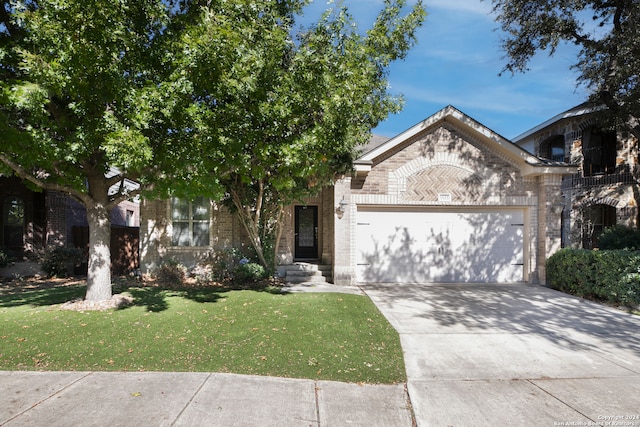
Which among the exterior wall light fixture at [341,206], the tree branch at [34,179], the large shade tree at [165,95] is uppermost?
the large shade tree at [165,95]

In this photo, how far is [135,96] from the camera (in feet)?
19.4

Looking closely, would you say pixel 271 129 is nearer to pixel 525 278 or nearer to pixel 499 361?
pixel 499 361

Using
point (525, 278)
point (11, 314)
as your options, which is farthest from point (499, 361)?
point (11, 314)

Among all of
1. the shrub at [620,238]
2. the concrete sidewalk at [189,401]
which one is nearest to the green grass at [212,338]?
the concrete sidewalk at [189,401]

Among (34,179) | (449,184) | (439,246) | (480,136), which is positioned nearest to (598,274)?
(439,246)

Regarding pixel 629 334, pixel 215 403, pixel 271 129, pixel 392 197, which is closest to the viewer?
pixel 215 403

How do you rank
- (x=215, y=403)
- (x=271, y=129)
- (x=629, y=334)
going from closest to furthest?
(x=215, y=403)
(x=629, y=334)
(x=271, y=129)

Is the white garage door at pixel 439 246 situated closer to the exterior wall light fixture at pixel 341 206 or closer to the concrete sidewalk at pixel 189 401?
the exterior wall light fixture at pixel 341 206

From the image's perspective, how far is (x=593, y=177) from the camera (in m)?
15.7

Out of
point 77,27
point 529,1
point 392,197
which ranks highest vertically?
point 529,1

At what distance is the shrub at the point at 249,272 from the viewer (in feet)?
34.4

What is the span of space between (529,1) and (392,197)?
7.53 meters

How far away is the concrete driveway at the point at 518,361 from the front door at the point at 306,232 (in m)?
4.57

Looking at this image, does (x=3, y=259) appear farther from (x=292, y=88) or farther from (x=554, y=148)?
(x=554, y=148)
